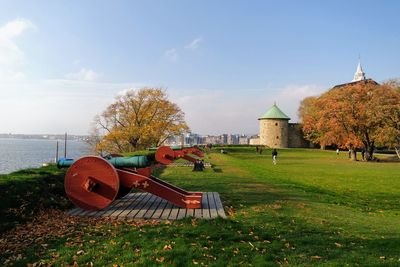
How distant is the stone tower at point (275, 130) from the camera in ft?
266

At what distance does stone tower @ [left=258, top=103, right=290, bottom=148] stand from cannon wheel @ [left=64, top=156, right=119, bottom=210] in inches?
2912

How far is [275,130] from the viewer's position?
8162 cm

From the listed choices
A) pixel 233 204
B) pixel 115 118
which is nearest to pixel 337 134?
pixel 115 118

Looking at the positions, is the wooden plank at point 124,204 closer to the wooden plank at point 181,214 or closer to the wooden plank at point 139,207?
the wooden plank at point 139,207

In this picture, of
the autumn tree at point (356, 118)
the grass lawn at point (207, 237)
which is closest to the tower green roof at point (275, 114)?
the autumn tree at point (356, 118)

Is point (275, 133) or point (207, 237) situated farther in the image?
point (275, 133)

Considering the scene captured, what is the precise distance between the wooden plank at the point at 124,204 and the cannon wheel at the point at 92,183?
303 millimetres

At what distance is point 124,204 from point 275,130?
7469cm

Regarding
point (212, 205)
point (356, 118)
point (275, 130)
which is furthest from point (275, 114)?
point (212, 205)

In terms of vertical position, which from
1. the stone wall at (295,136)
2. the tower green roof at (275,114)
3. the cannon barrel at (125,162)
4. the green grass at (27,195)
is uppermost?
the tower green roof at (275,114)

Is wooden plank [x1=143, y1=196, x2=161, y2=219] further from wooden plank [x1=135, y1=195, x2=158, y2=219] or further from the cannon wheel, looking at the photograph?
the cannon wheel

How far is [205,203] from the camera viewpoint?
9.20 metres

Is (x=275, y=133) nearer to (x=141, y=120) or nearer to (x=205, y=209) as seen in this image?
(x=141, y=120)

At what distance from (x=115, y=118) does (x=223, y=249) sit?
142 feet
